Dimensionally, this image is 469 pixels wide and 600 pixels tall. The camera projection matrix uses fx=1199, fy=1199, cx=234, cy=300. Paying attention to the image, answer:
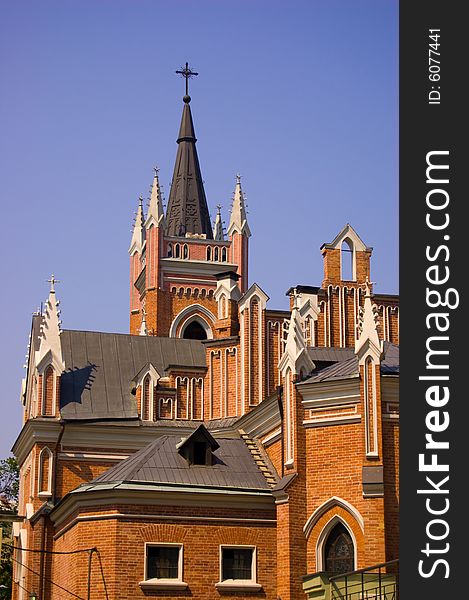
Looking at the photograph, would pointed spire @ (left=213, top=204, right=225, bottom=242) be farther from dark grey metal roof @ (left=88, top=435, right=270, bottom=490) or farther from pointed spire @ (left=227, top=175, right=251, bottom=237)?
dark grey metal roof @ (left=88, top=435, right=270, bottom=490)

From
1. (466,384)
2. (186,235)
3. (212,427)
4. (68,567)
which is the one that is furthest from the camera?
(186,235)

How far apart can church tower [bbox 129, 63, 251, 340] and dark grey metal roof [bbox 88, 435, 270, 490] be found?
22.3 meters

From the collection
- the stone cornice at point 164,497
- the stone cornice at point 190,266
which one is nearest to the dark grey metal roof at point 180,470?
the stone cornice at point 164,497

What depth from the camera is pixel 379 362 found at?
33.2m

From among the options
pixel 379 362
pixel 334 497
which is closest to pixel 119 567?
pixel 334 497

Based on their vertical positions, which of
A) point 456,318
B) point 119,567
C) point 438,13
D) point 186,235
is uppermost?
point 186,235

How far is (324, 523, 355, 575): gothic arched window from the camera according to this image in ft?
108

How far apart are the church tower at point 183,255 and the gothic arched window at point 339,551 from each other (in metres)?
26.0

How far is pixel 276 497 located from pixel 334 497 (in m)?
1.77

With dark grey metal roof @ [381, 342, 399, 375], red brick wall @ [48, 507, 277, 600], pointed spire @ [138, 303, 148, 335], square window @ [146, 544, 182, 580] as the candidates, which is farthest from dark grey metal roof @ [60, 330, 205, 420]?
pointed spire @ [138, 303, 148, 335]

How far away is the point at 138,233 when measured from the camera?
70.1 m

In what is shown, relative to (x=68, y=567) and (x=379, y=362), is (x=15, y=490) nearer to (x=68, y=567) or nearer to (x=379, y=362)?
(x=68, y=567)

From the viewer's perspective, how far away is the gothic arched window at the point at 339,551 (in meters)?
32.8

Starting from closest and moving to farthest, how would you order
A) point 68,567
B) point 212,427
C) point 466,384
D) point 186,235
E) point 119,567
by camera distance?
point 466,384 → point 119,567 → point 68,567 → point 212,427 → point 186,235
